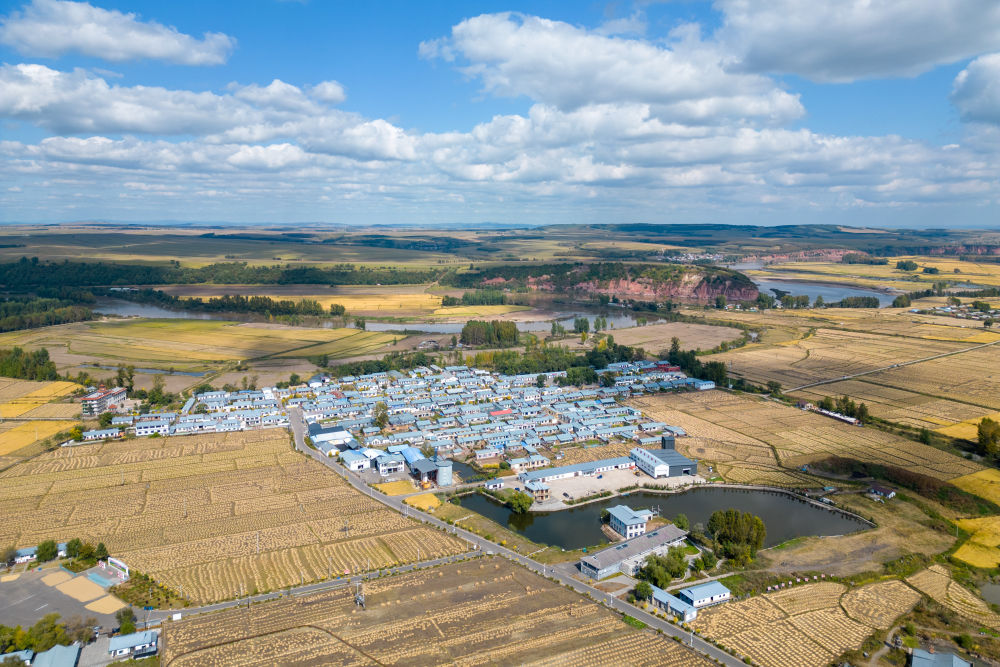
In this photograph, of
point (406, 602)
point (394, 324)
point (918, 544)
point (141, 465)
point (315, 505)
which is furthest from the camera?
point (394, 324)

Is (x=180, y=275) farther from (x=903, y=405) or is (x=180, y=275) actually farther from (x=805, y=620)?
(x=805, y=620)

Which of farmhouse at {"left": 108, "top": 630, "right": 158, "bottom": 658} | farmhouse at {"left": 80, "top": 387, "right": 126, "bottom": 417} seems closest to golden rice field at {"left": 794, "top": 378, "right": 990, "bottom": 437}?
farmhouse at {"left": 108, "top": 630, "right": 158, "bottom": 658}

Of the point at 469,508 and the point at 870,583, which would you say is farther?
the point at 469,508

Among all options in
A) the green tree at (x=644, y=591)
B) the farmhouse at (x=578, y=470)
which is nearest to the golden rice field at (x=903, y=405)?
the farmhouse at (x=578, y=470)

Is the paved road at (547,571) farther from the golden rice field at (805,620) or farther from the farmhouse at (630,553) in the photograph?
the farmhouse at (630,553)

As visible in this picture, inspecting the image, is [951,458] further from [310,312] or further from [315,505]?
[310,312]

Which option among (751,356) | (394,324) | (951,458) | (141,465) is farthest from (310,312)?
(951,458)

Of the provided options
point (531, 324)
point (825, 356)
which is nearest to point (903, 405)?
point (825, 356)
